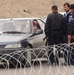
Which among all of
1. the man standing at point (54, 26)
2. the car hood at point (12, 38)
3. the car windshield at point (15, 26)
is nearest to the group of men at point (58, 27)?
the man standing at point (54, 26)

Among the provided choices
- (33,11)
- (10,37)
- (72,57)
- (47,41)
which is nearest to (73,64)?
(72,57)

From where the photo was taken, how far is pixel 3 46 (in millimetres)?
12320

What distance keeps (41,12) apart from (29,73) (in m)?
44.7

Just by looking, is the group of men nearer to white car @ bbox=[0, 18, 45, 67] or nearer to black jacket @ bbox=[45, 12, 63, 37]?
black jacket @ bbox=[45, 12, 63, 37]

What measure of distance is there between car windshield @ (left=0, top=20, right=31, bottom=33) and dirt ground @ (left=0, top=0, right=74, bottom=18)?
37.4 metres

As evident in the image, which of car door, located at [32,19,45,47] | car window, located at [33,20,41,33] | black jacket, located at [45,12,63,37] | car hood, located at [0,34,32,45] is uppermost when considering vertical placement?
black jacket, located at [45,12,63,37]

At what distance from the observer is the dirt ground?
52.5 m

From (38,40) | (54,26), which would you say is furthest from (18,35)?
(54,26)

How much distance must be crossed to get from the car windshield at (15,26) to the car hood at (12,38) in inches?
15.9

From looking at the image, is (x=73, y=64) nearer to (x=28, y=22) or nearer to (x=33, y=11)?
(x=28, y=22)

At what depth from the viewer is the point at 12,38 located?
499 inches

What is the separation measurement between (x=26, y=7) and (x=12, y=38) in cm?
4326

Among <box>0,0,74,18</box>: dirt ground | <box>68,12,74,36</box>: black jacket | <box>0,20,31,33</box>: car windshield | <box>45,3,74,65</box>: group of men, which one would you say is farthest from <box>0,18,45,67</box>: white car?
<box>0,0,74,18</box>: dirt ground

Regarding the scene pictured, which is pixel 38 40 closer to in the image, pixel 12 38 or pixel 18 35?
pixel 18 35
